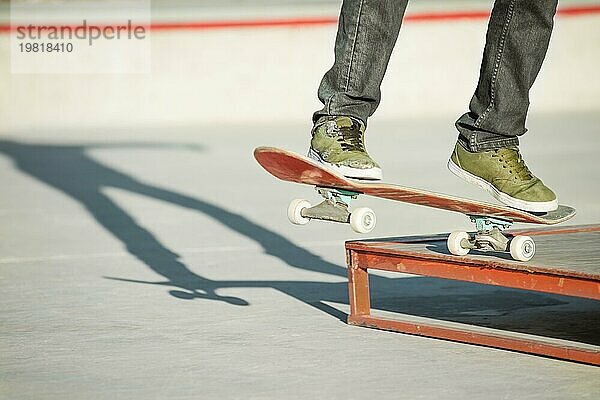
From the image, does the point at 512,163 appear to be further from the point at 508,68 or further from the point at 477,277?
the point at 477,277

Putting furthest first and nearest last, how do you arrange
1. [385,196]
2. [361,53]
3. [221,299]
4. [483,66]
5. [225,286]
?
[225,286] < [221,299] < [483,66] < [385,196] < [361,53]

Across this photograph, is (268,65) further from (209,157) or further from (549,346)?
(549,346)

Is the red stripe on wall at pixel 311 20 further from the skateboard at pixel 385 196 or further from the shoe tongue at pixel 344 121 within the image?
the shoe tongue at pixel 344 121

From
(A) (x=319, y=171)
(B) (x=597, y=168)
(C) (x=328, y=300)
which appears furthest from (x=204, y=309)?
(B) (x=597, y=168)

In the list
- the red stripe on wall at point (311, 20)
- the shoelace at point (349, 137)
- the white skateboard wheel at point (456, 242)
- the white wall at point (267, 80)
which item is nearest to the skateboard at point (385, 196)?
the white skateboard wheel at point (456, 242)

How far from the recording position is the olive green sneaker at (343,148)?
3.90m

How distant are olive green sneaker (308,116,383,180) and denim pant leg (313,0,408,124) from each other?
1.2 inches

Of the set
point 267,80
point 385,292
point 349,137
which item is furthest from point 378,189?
point 267,80

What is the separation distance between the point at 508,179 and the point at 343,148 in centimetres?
55

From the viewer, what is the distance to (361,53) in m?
3.93

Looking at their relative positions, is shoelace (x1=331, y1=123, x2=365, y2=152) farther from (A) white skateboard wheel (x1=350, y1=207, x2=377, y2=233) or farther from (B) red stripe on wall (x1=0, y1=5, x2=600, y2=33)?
(B) red stripe on wall (x1=0, y1=5, x2=600, y2=33)

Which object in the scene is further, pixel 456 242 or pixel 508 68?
pixel 508 68

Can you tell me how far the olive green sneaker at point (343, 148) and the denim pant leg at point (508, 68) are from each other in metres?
0.39

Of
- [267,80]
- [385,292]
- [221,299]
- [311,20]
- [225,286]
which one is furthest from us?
[311,20]
